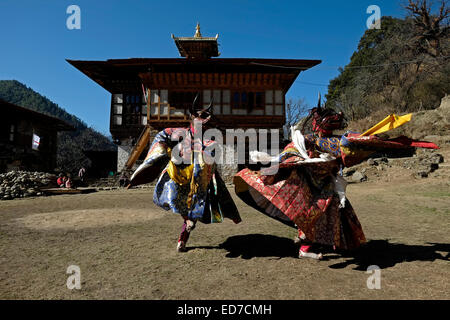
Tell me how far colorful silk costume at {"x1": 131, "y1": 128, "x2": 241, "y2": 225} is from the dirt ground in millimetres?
567

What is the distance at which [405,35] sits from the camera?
2344cm

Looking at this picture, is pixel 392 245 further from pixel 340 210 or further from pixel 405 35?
pixel 405 35

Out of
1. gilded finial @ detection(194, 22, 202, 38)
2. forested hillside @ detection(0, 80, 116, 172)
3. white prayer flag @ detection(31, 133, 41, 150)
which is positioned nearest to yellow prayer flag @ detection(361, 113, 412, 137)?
gilded finial @ detection(194, 22, 202, 38)

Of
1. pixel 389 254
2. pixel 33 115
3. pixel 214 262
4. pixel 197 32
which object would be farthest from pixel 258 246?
pixel 33 115

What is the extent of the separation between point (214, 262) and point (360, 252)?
6.48 feet

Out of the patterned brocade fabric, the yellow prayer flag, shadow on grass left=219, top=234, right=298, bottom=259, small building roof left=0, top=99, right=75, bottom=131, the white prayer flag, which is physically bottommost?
shadow on grass left=219, top=234, right=298, bottom=259

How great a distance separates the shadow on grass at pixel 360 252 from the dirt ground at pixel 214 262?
12mm

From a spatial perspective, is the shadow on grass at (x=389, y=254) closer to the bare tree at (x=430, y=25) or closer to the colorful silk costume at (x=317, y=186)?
the colorful silk costume at (x=317, y=186)

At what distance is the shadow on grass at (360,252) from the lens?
10.3ft

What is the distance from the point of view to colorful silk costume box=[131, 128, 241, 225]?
347 cm

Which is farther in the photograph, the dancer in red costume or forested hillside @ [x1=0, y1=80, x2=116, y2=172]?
forested hillside @ [x1=0, y1=80, x2=116, y2=172]

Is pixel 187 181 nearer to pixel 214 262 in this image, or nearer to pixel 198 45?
pixel 214 262

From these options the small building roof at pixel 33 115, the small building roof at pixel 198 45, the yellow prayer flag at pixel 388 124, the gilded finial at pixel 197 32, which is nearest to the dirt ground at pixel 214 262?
the yellow prayer flag at pixel 388 124

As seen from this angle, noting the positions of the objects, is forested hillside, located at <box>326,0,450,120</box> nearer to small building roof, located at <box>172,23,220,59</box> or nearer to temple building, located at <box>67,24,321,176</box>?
temple building, located at <box>67,24,321,176</box>
